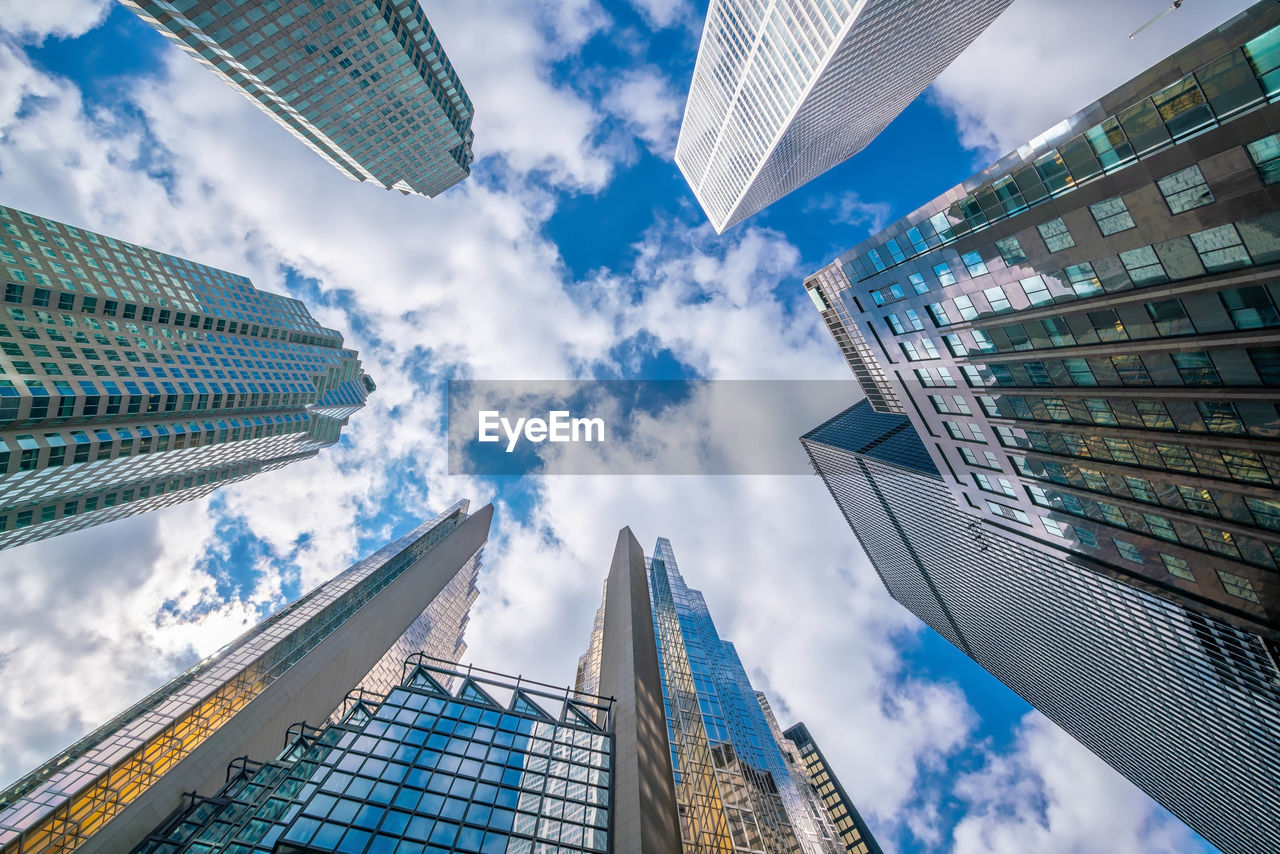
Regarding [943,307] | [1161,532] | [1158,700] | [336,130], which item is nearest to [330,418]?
[336,130]

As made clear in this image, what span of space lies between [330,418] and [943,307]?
171 m

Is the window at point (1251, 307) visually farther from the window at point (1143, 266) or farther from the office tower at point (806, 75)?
the office tower at point (806, 75)

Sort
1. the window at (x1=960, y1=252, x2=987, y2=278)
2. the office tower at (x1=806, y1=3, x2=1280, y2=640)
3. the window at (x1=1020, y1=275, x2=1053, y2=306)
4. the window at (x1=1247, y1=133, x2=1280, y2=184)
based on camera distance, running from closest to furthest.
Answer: the window at (x1=1247, y1=133, x2=1280, y2=184), the office tower at (x1=806, y1=3, x2=1280, y2=640), the window at (x1=1020, y1=275, x2=1053, y2=306), the window at (x1=960, y1=252, x2=987, y2=278)

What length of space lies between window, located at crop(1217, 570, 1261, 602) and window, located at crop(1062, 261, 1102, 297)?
1967 cm

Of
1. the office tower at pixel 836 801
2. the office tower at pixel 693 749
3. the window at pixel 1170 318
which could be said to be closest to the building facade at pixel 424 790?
the office tower at pixel 693 749

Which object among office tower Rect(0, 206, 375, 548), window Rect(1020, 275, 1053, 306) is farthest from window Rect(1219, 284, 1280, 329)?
office tower Rect(0, 206, 375, 548)

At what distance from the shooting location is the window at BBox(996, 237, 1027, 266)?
31.4 m

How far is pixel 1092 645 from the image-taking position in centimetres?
8650

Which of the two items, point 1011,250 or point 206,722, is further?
point 206,722

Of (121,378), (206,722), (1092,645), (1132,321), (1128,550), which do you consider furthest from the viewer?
(1092,645)

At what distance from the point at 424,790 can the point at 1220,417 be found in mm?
50977

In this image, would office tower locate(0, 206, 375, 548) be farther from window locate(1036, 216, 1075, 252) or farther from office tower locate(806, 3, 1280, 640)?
window locate(1036, 216, 1075, 252)

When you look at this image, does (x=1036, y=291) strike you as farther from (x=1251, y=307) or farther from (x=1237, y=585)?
(x=1237, y=585)

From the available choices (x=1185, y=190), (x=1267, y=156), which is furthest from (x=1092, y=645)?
(x=1267, y=156)
